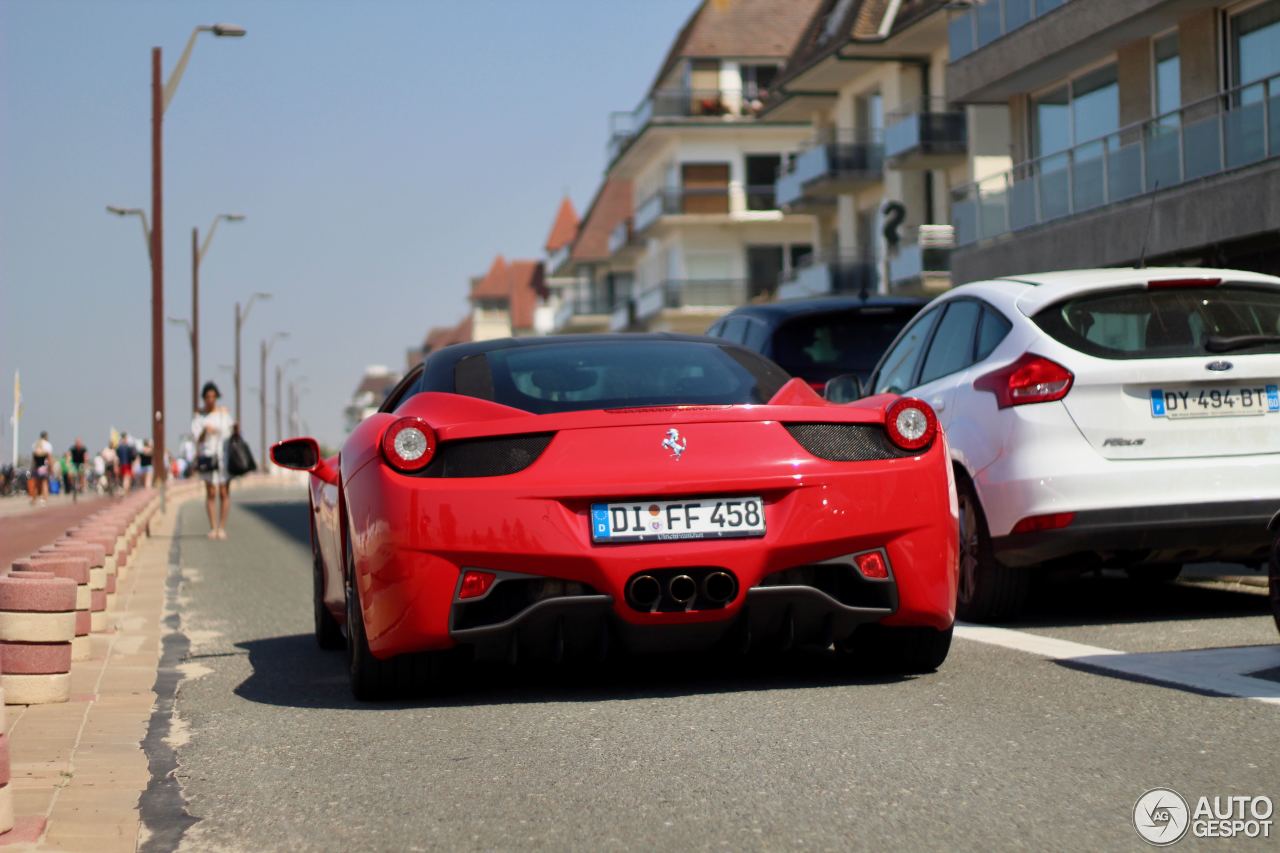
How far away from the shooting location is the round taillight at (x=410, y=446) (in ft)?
21.7

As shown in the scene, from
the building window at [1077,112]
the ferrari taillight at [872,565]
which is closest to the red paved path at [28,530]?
the ferrari taillight at [872,565]

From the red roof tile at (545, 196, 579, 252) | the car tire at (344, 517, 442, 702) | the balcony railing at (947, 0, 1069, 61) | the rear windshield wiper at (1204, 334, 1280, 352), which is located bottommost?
the car tire at (344, 517, 442, 702)

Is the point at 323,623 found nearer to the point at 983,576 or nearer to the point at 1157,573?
the point at 983,576

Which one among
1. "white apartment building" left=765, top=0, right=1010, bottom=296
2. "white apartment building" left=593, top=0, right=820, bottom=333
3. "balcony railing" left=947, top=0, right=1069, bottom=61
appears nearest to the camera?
"balcony railing" left=947, top=0, right=1069, bottom=61

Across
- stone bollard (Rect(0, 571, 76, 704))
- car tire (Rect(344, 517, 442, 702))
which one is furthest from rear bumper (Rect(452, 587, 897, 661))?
stone bollard (Rect(0, 571, 76, 704))

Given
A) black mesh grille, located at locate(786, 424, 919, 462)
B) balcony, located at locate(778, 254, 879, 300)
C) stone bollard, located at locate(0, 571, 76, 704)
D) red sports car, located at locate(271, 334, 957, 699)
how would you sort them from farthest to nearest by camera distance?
balcony, located at locate(778, 254, 879, 300), stone bollard, located at locate(0, 571, 76, 704), black mesh grille, located at locate(786, 424, 919, 462), red sports car, located at locate(271, 334, 957, 699)

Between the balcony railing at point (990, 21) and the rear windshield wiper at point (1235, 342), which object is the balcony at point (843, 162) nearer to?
the balcony railing at point (990, 21)

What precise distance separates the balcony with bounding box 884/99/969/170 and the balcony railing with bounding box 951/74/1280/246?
547 inches

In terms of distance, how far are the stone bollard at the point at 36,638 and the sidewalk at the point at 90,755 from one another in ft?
0.39

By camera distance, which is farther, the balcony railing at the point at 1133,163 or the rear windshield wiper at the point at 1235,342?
the balcony railing at the point at 1133,163

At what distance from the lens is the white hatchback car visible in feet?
28.5

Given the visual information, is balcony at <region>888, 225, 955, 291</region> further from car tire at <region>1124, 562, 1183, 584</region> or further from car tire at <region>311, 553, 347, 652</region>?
car tire at <region>311, 553, 347, 652</region>

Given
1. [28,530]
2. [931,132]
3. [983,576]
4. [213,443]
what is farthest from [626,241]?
[983,576]

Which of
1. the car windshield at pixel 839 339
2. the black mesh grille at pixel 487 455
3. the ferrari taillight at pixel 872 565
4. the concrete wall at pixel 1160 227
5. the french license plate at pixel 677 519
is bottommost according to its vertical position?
the ferrari taillight at pixel 872 565
